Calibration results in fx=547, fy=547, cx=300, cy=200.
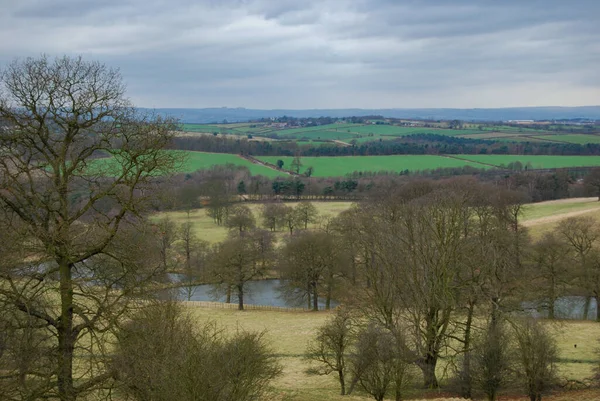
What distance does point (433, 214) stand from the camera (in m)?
28.4

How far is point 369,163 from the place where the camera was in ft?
475

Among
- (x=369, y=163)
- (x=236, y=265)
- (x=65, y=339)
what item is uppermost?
(x=65, y=339)

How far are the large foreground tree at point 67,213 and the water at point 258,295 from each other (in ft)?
129

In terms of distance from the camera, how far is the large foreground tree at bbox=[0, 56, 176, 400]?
1111 cm

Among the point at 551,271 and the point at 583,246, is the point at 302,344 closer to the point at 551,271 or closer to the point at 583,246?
the point at 551,271

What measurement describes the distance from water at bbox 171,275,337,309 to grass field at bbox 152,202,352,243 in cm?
1442

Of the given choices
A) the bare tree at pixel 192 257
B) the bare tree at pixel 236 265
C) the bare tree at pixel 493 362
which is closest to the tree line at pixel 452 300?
the bare tree at pixel 493 362

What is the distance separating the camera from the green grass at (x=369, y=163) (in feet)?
445

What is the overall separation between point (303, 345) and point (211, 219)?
60.1 m

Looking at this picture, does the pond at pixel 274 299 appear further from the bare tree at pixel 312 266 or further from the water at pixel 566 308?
the bare tree at pixel 312 266

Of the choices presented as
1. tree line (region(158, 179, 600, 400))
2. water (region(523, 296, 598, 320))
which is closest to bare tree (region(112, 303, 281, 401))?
tree line (region(158, 179, 600, 400))

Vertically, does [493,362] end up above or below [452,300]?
below

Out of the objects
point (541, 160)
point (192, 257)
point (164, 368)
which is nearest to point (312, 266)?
point (192, 257)

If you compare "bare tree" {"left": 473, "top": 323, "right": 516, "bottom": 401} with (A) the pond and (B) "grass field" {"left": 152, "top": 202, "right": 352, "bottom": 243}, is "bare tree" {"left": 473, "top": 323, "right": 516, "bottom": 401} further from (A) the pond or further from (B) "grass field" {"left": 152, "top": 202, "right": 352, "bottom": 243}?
(B) "grass field" {"left": 152, "top": 202, "right": 352, "bottom": 243}
